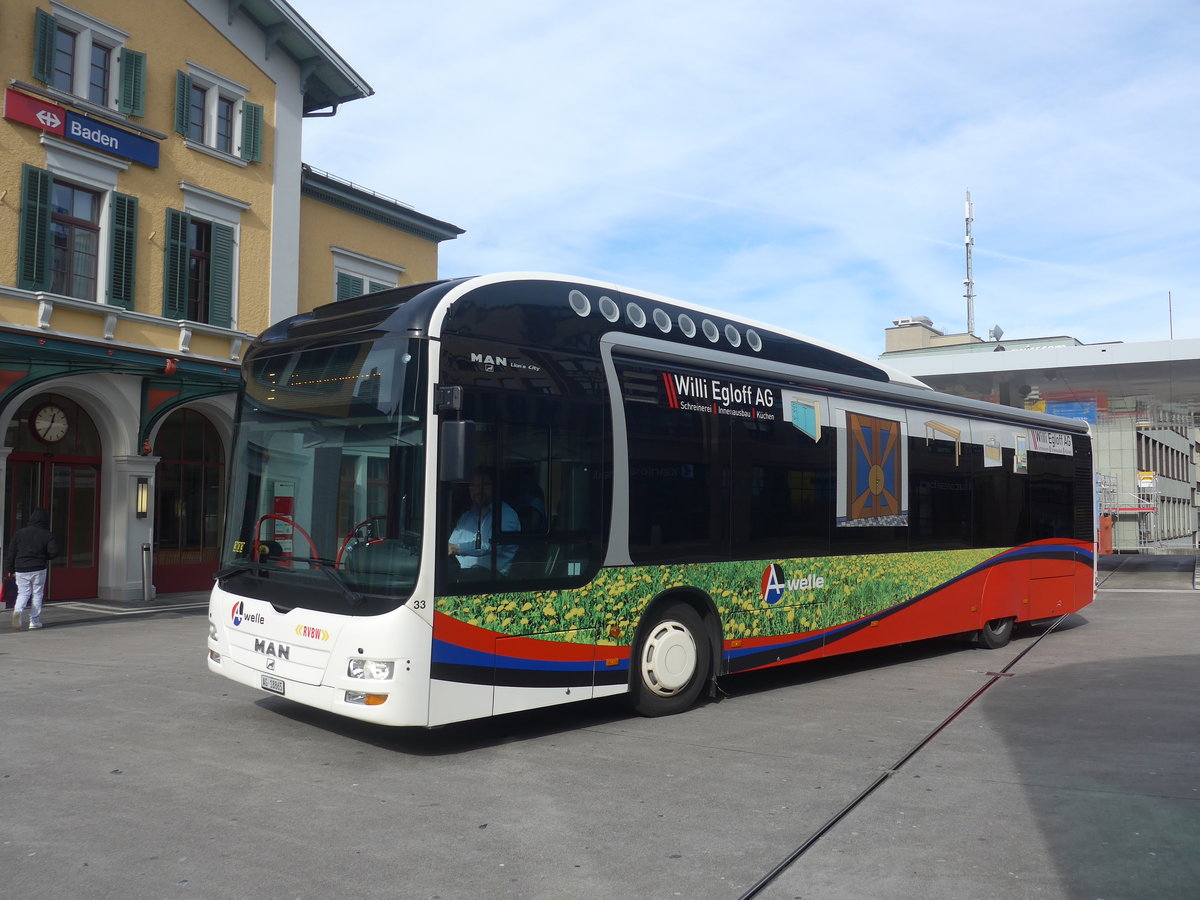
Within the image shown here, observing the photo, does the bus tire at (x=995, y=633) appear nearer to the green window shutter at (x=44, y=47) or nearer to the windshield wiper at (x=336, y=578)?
the windshield wiper at (x=336, y=578)

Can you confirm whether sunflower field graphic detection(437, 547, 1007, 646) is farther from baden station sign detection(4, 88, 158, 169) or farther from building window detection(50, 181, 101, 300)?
baden station sign detection(4, 88, 158, 169)

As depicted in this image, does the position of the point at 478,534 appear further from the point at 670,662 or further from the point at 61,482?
the point at 61,482

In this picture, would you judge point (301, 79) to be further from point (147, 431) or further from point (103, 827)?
point (103, 827)

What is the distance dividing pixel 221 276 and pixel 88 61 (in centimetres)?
411

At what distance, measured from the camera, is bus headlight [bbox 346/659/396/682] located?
21.2 ft

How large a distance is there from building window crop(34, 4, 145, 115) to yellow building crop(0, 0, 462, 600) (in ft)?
0.09

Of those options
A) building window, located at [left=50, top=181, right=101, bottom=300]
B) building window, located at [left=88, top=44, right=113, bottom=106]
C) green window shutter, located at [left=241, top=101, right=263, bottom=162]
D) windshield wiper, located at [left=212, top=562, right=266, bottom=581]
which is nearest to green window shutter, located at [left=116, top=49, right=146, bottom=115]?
building window, located at [left=88, top=44, right=113, bottom=106]

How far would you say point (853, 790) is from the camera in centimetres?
614

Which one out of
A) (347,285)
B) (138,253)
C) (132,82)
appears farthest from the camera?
(347,285)

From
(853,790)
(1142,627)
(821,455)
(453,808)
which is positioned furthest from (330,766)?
(1142,627)

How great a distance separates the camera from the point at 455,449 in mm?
6453

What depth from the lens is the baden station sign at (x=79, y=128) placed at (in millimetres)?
16641

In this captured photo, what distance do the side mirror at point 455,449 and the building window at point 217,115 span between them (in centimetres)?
1546

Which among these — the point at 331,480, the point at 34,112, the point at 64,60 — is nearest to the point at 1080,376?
the point at 64,60
